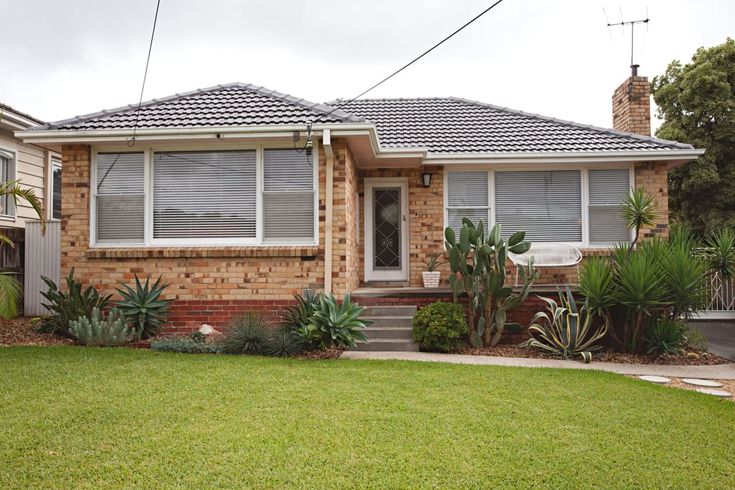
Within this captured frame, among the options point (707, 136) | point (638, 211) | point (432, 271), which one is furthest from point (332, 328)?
point (707, 136)

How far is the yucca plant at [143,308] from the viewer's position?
8.26 m

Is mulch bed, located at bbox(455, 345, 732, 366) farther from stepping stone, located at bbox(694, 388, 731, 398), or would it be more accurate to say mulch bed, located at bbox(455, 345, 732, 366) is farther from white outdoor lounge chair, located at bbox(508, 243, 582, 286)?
white outdoor lounge chair, located at bbox(508, 243, 582, 286)

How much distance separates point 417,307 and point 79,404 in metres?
5.63

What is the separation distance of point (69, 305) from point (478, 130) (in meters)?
8.77

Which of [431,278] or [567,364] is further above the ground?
[431,278]

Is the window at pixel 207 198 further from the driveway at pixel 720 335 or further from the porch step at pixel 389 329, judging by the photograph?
the driveway at pixel 720 335

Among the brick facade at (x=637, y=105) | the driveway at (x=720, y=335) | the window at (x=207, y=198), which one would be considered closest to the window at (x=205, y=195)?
the window at (x=207, y=198)

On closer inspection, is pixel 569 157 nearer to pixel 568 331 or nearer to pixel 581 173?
pixel 581 173

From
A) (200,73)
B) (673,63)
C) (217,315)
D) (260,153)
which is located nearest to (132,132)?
(260,153)

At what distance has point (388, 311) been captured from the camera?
9.02 meters

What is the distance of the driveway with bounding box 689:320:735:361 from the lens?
29.5ft

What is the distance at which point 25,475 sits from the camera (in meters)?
3.39

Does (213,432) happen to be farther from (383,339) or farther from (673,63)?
(673,63)

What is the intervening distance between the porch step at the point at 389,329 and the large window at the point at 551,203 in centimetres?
309
